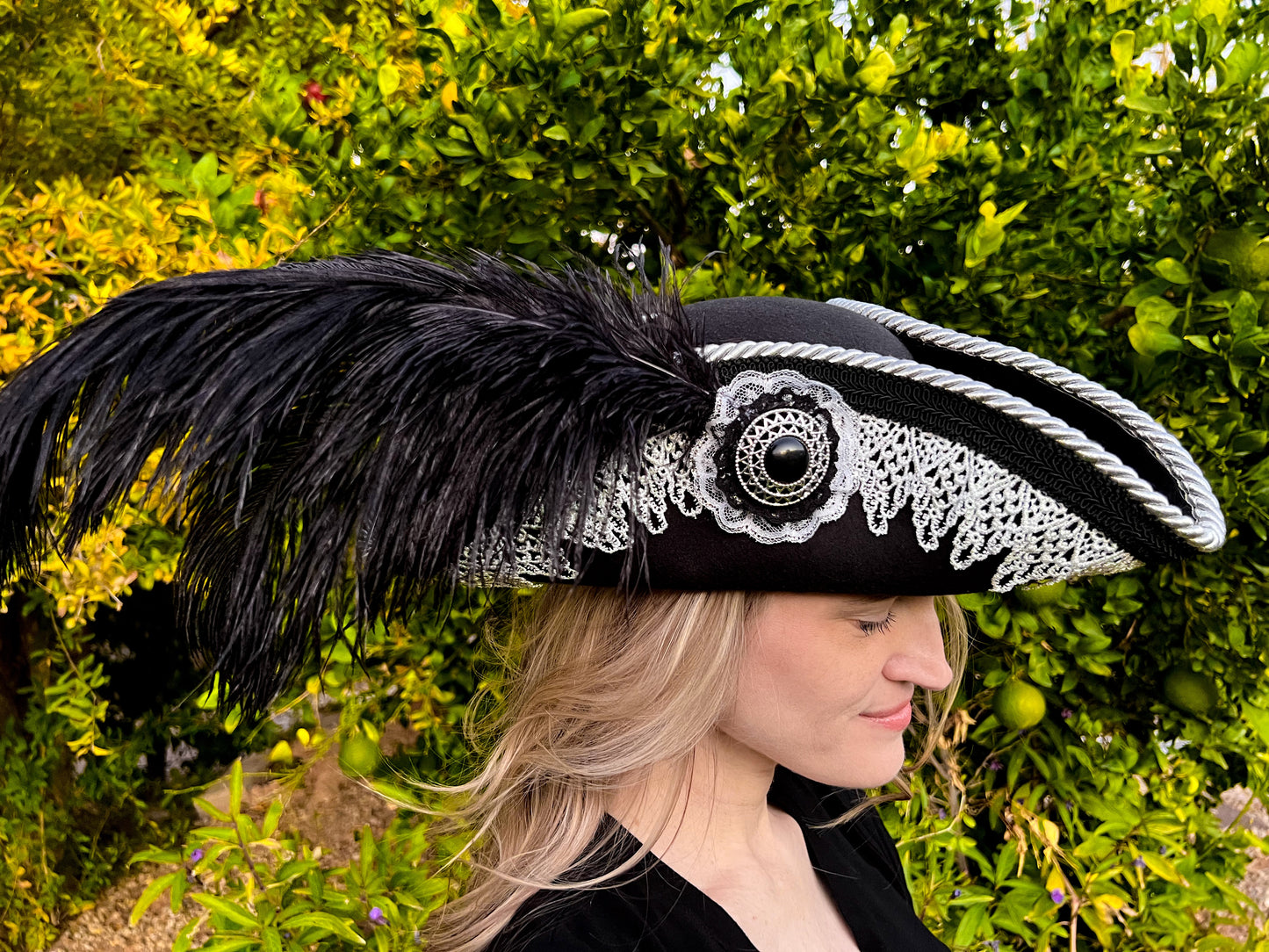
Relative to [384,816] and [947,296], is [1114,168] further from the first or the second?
[384,816]

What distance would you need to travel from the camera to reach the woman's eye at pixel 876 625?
3.30 ft

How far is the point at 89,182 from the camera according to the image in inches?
109

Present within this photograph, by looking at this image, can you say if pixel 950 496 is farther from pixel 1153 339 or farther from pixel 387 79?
pixel 387 79

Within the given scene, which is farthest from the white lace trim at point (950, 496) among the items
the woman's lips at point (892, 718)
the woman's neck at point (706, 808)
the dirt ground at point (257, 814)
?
the dirt ground at point (257, 814)

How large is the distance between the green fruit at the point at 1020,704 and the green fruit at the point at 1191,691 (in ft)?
0.67

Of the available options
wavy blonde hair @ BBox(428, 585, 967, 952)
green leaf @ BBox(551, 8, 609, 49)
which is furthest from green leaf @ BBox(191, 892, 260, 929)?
green leaf @ BBox(551, 8, 609, 49)

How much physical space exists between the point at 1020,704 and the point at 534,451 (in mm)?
1052

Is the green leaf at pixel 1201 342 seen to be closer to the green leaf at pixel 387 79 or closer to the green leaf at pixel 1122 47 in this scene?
the green leaf at pixel 1122 47

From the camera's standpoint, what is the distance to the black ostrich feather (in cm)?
84

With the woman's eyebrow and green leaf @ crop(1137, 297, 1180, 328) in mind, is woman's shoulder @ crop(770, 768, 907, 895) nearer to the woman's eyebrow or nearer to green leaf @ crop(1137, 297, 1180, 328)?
the woman's eyebrow

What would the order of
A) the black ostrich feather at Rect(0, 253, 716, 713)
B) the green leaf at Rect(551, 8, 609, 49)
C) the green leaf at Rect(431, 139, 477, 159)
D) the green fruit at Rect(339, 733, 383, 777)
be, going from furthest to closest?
1. the green fruit at Rect(339, 733, 383, 777)
2. the green leaf at Rect(431, 139, 477, 159)
3. the green leaf at Rect(551, 8, 609, 49)
4. the black ostrich feather at Rect(0, 253, 716, 713)

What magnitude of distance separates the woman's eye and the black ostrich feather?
30 cm

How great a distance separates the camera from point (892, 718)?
3.53 feet

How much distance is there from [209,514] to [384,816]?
9.59 feet
